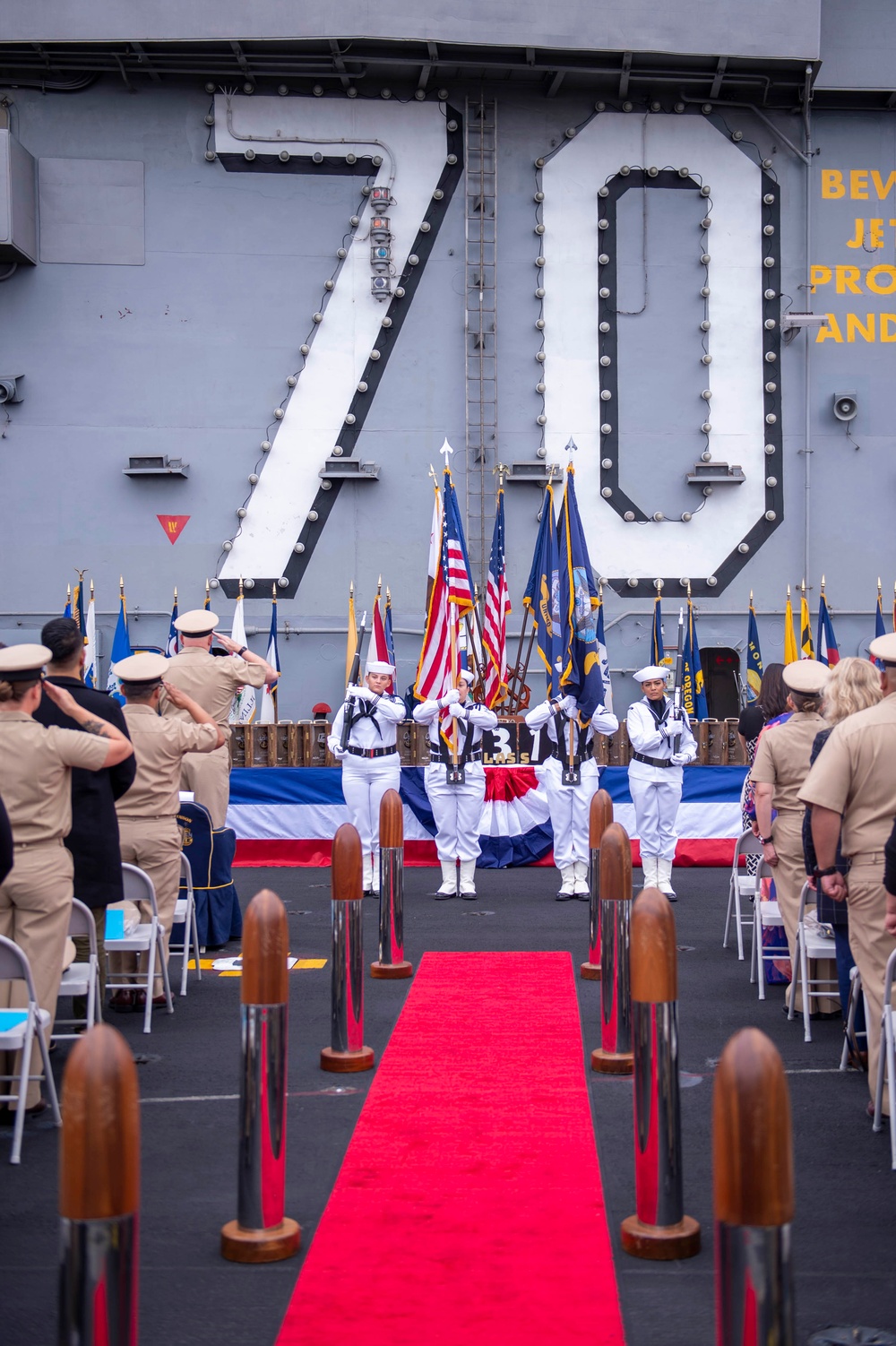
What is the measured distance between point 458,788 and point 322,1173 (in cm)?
680

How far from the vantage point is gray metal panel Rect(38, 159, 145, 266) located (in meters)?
16.8

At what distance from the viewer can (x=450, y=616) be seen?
11.7 meters

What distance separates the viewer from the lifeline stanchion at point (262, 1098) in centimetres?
366

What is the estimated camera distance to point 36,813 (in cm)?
489

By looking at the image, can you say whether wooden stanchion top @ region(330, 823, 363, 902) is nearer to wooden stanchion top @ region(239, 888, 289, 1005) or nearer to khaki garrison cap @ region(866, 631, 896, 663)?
wooden stanchion top @ region(239, 888, 289, 1005)

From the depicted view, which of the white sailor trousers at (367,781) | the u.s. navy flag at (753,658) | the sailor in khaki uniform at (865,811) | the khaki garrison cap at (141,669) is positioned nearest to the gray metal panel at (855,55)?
the u.s. navy flag at (753,658)

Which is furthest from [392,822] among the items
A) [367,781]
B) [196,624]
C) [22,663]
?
[367,781]

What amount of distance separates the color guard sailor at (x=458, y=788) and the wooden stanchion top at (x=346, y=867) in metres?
5.29

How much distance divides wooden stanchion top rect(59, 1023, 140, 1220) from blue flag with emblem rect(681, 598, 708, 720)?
45.7ft

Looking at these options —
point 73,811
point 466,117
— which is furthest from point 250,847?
point 466,117

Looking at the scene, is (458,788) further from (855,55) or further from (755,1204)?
(855,55)

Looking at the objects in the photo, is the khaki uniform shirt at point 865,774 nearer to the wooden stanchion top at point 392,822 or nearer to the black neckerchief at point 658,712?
the wooden stanchion top at point 392,822

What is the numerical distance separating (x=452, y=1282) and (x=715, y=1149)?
1.47 meters

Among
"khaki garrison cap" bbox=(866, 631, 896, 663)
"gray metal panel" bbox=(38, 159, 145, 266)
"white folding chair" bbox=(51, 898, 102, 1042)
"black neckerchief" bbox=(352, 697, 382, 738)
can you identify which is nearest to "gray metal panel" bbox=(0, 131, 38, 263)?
"gray metal panel" bbox=(38, 159, 145, 266)
